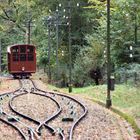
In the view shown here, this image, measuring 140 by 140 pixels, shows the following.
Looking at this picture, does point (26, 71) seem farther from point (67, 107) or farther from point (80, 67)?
point (67, 107)

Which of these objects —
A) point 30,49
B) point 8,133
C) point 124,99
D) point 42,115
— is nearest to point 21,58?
point 30,49

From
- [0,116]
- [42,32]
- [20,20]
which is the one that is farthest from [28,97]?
[20,20]

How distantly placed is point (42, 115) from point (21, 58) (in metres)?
21.9

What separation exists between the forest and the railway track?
24.8 ft

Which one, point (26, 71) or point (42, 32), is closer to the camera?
point (26, 71)

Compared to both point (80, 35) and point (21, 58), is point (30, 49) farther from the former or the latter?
point (80, 35)

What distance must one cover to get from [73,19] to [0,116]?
3480 cm

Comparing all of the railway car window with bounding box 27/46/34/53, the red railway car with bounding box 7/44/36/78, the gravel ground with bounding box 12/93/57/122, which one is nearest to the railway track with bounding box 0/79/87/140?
the gravel ground with bounding box 12/93/57/122

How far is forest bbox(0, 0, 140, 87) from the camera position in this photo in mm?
33906

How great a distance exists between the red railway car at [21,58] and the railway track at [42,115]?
44.4ft

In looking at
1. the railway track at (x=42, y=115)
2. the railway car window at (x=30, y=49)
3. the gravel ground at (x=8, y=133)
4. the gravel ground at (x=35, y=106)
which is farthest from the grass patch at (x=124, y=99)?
the railway car window at (x=30, y=49)

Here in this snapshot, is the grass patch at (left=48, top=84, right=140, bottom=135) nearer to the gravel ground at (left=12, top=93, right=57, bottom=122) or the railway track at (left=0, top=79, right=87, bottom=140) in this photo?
the railway track at (left=0, top=79, right=87, bottom=140)

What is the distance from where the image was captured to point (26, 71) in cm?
3984

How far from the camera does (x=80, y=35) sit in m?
51.3
